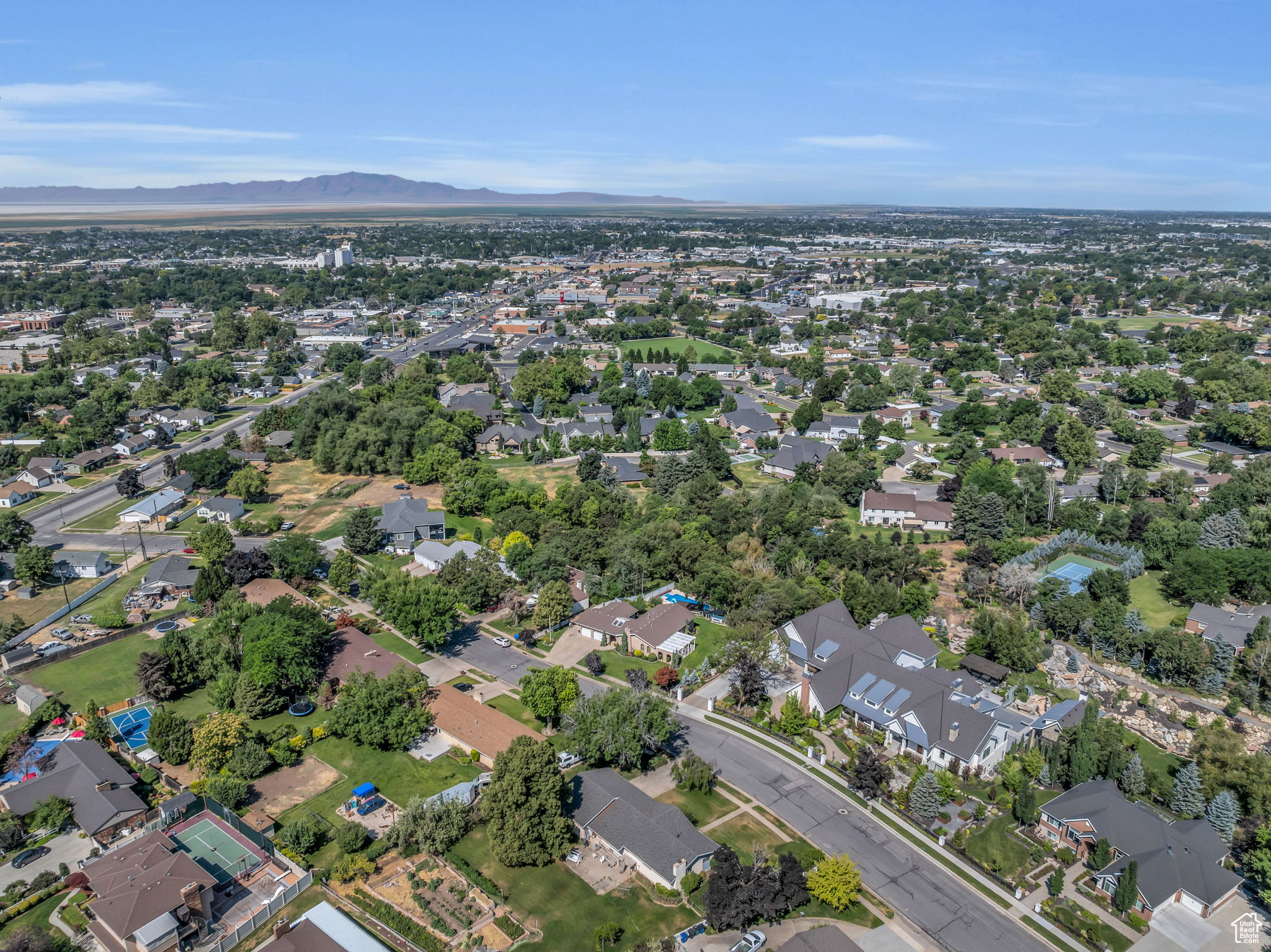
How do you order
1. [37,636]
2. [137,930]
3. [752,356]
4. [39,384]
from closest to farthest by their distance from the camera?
[137,930] → [37,636] → [39,384] → [752,356]

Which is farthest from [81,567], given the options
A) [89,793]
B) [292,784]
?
[292,784]

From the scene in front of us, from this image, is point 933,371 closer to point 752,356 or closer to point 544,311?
point 752,356

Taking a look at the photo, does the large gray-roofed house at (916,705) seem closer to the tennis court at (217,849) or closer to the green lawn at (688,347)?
the tennis court at (217,849)

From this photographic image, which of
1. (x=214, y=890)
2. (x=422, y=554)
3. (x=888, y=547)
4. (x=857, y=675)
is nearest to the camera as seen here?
(x=214, y=890)

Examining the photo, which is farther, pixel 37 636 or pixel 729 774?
pixel 37 636

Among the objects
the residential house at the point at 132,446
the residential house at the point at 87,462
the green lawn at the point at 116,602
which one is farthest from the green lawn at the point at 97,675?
the residential house at the point at 132,446

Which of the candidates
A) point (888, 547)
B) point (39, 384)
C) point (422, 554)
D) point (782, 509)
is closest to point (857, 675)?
point (888, 547)

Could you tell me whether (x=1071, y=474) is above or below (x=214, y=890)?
above
